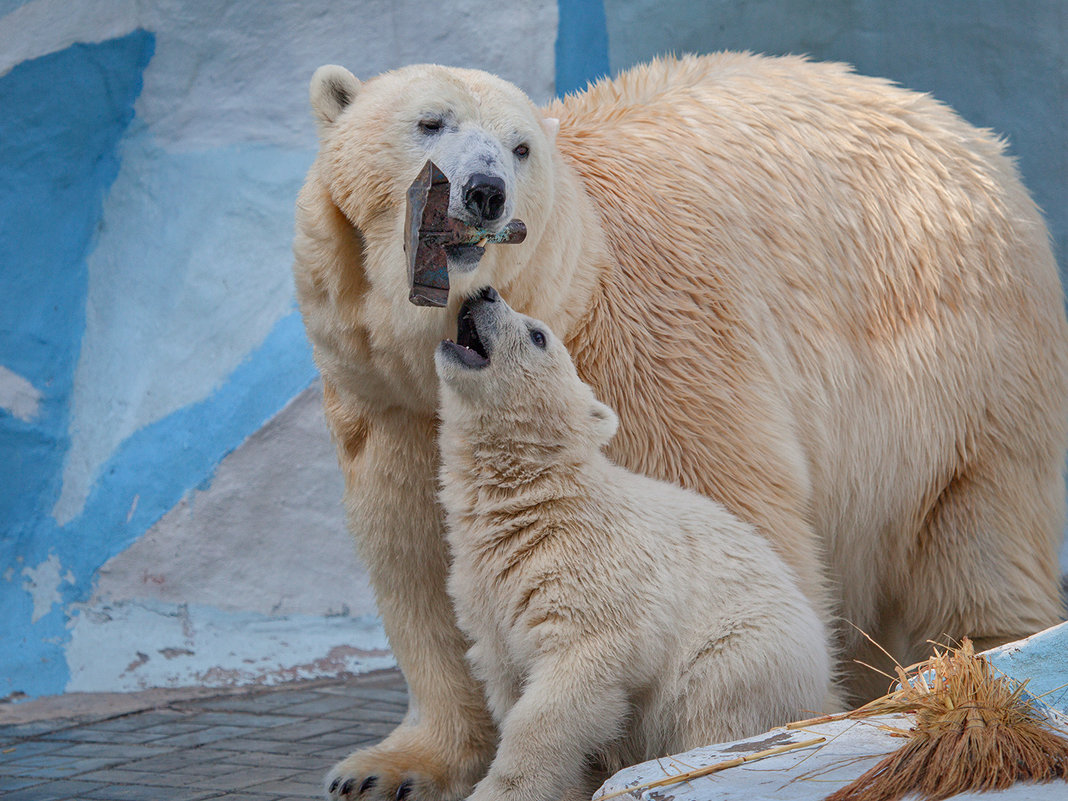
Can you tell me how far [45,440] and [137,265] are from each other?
79cm

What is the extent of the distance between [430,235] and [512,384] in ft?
1.16

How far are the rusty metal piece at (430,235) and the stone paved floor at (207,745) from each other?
1.42 m

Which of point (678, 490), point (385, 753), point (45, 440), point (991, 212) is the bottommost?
point (385, 753)

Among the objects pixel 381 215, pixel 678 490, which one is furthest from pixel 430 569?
pixel 381 215

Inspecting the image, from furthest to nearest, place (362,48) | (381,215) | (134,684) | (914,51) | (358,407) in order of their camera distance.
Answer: (362,48)
(914,51)
(134,684)
(358,407)
(381,215)

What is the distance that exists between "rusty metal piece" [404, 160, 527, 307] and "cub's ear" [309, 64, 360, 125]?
1.38 ft

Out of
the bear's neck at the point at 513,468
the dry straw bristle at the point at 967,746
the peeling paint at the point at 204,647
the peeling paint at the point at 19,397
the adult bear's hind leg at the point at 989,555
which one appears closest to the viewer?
the dry straw bristle at the point at 967,746

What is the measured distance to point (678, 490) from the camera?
8.41 ft

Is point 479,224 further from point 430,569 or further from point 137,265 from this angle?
point 137,265

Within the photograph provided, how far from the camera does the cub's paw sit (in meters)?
2.84

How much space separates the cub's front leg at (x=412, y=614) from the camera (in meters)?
2.77

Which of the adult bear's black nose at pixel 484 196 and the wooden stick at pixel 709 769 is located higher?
the adult bear's black nose at pixel 484 196

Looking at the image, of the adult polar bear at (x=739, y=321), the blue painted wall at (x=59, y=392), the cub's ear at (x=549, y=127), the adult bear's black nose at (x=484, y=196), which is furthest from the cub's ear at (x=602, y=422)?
the blue painted wall at (x=59, y=392)

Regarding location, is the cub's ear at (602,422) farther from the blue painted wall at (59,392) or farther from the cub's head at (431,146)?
the blue painted wall at (59,392)
